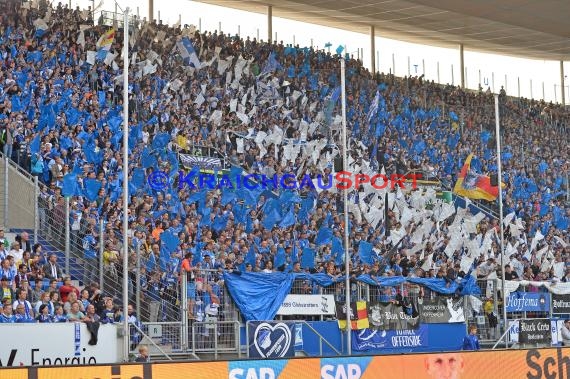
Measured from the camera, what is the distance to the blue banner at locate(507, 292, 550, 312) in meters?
30.7

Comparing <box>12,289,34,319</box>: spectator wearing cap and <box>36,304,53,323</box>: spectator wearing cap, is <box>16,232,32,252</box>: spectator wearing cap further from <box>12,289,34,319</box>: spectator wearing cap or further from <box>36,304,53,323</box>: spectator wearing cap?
<box>36,304,53,323</box>: spectator wearing cap

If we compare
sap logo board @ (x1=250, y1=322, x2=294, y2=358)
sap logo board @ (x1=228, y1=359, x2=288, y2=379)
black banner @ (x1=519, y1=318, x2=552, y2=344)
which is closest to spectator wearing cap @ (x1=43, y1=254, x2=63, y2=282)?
sap logo board @ (x1=250, y1=322, x2=294, y2=358)

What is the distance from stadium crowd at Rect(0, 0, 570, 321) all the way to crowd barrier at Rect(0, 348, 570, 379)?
6351 millimetres

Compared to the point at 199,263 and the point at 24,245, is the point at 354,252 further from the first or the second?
the point at 24,245

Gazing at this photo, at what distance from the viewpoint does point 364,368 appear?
56.1 ft

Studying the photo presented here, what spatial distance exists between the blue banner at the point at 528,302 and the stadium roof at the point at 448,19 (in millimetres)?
15445

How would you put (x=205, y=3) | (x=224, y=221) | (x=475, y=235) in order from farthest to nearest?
(x=205, y=3) → (x=475, y=235) → (x=224, y=221)

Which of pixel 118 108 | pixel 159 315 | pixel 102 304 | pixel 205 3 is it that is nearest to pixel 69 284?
pixel 102 304

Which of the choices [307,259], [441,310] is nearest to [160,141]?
[307,259]

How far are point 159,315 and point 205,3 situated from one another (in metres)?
22.2

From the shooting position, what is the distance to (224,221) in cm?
3050

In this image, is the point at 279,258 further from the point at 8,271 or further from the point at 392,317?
the point at 8,271

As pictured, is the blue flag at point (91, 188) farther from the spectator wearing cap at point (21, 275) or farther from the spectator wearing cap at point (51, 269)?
the spectator wearing cap at point (21, 275)

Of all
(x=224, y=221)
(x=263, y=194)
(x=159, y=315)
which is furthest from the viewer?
(x=263, y=194)
